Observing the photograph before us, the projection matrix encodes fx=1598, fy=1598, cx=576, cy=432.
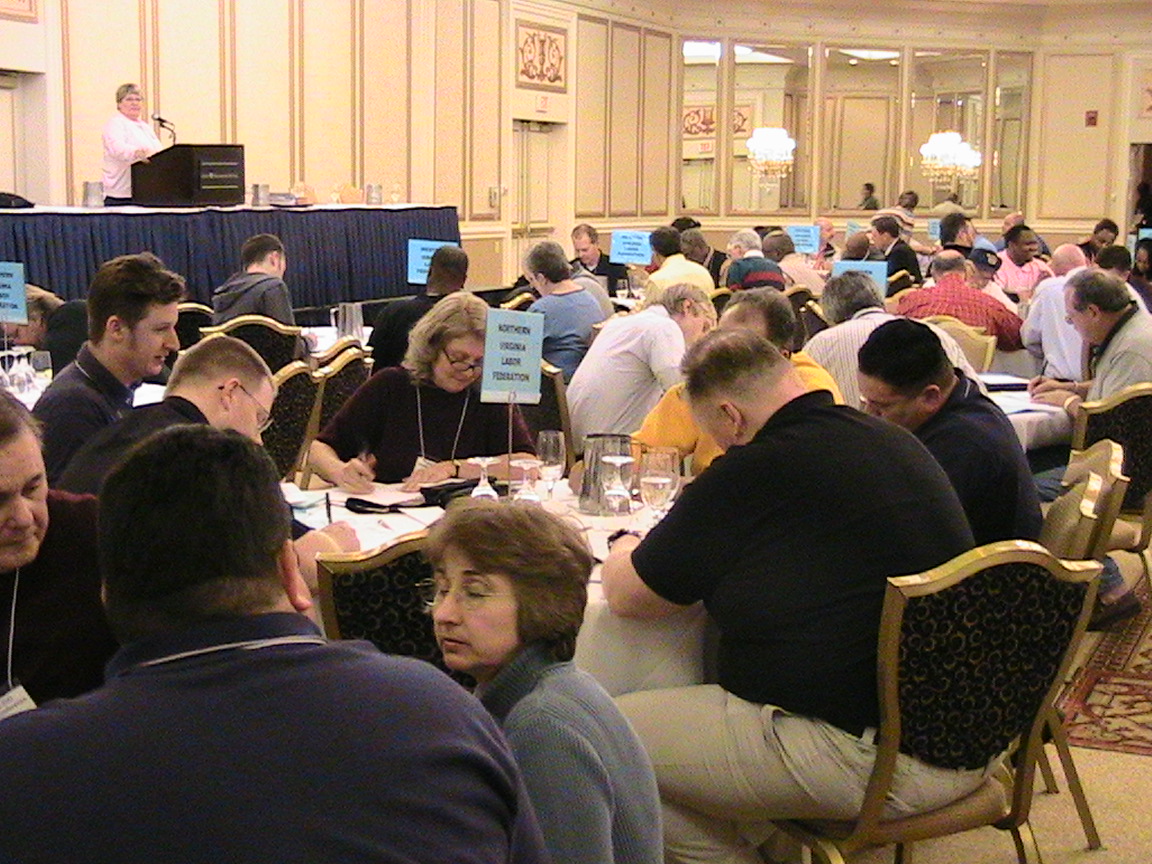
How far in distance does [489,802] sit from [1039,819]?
118 inches

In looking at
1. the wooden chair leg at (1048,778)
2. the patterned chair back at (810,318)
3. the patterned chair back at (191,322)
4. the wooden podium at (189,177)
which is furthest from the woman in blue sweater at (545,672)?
the wooden podium at (189,177)

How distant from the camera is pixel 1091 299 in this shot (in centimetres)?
625

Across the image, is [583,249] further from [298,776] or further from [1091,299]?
[298,776]

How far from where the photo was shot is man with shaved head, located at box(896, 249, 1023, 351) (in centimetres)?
849

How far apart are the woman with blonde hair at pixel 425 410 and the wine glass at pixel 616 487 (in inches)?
27.2

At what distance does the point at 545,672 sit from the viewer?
216cm

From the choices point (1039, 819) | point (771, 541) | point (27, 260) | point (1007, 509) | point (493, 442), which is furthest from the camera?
point (27, 260)

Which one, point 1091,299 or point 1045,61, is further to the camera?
point 1045,61

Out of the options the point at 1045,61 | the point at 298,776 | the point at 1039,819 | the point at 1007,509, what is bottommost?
the point at 1039,819

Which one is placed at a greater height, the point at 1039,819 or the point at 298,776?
the point at 298,776

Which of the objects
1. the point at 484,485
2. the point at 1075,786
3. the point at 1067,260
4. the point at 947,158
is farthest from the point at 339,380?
the point at 947,158

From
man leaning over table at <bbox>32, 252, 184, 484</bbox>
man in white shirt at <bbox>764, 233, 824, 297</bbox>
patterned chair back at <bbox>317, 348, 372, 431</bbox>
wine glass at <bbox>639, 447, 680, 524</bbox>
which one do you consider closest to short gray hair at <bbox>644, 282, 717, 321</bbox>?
patterned chair back at <bbox>317, 348, 372, 431</bbox>

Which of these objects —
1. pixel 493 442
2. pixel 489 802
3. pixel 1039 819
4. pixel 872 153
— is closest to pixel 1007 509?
pixel 1039 819

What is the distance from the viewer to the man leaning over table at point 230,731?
1323 millimetres
